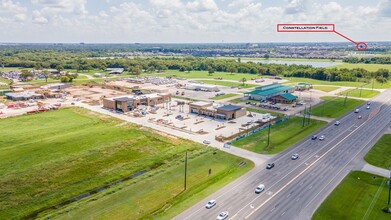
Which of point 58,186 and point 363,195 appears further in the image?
point 58,186

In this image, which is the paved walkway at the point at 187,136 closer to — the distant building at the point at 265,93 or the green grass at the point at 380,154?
the green grass at the point at 380,154

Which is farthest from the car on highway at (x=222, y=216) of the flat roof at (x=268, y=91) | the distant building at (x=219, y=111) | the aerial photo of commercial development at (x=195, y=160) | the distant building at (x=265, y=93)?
the flat roof at (x=268, y=91)

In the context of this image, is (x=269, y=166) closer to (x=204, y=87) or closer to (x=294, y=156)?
(x=294, y=156)

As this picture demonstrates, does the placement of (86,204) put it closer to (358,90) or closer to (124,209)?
(124,209)

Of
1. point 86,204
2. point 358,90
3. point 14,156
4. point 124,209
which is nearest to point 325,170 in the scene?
point 124,209

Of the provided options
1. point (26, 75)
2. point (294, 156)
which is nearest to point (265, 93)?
point (294, 156)

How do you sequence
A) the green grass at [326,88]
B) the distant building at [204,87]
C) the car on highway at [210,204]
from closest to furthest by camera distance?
the car on highway at [210,204] → the green grass at [326,88] → the distant building at [204,87]
